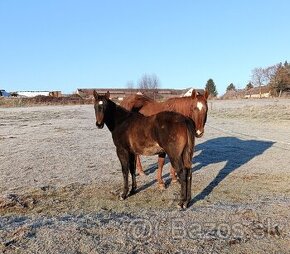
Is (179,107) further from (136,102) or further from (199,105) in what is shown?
(136,102)

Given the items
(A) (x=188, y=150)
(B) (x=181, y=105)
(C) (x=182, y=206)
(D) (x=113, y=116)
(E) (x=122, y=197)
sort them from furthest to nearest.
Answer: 1. (B) (x=181, y=105)
2. (D) (x=113, y=116)
3. (E) (x=122, y=197)
4. (A) (x=188, y=150)
5. (C) (x=182, y=206)

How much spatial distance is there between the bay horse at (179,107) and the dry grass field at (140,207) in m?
0.52

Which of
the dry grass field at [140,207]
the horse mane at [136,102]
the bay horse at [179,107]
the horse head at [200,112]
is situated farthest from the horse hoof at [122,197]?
the horse mane at [136,102]

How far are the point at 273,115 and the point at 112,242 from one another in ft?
92.2

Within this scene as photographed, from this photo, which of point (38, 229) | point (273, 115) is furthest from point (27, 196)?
point (273, 115)

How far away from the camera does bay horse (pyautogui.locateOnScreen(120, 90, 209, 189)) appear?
798cm

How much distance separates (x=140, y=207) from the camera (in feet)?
21.7

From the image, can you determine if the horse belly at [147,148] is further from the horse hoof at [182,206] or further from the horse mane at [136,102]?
the horse mane at [136,102]

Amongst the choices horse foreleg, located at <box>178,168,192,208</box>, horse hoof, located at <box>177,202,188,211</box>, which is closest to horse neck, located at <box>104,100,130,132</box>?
horse foreleg, located at <box>178,168,192,208</box>

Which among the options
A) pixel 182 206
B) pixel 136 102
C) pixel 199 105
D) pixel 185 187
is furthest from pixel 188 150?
pixel 136 102

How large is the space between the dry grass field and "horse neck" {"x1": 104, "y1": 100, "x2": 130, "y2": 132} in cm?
140

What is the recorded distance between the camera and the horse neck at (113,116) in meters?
7.52

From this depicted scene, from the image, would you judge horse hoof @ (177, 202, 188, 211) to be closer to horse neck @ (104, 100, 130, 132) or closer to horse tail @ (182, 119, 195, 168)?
horse tail @ (182, 119, 195, 168)

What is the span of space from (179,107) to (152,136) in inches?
79.1
